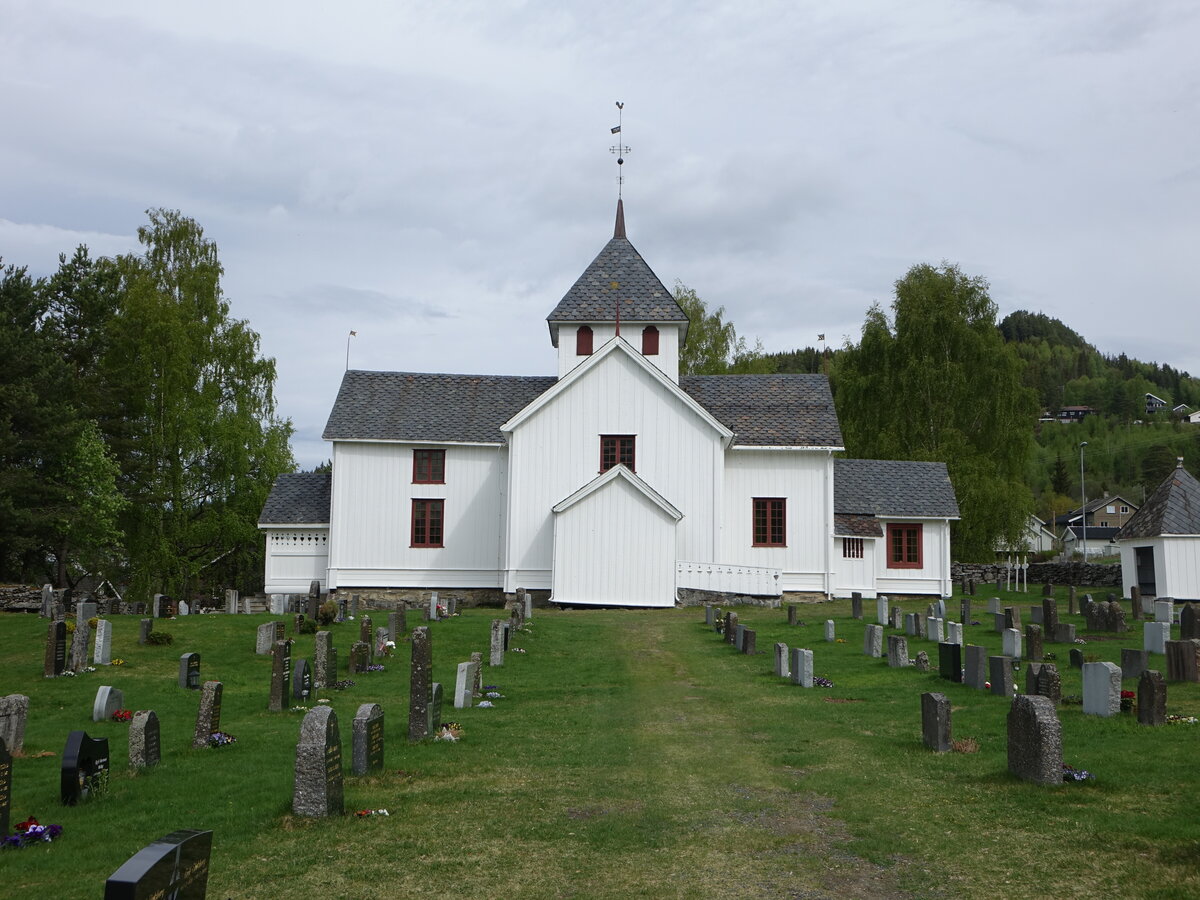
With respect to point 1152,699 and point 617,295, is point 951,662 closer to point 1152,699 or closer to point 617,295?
point 1152,699

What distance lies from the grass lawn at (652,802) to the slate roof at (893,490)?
1821 cm

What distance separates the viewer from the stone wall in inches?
1676

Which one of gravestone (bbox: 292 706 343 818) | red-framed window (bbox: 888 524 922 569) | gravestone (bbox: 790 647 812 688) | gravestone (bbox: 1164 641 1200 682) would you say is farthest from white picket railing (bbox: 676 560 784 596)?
gravestone (bbox: 292 706 343 818)

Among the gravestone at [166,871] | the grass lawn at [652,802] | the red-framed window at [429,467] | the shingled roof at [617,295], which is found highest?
the shingled roof at [617,295]

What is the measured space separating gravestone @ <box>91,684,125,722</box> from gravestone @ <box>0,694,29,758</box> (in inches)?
74.1

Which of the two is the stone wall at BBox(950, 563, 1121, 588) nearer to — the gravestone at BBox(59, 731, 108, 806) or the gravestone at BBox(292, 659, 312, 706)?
the gravestone at BBox(292, 659, 312, 706)

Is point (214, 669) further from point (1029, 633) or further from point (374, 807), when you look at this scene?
point (1029, 633)

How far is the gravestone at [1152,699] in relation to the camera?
12.4 meters

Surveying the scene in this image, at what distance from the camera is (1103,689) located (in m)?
13.2

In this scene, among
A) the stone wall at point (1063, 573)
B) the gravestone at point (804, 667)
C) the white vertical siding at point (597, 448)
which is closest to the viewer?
the gravestone at point (804, 667)

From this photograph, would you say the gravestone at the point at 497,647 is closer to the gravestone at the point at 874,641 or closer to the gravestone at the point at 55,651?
the gravestone at the point at 874,641

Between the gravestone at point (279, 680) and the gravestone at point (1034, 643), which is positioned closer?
the gravestone at point (279, 680)

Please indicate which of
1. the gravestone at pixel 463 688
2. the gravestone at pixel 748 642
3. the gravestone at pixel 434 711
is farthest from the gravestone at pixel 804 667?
the gravestone at pixel 434 711

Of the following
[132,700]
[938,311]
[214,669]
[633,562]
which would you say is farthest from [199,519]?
[938,311]
